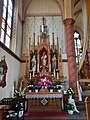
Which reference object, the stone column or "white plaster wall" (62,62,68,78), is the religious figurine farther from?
the stone column

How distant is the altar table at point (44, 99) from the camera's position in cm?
679

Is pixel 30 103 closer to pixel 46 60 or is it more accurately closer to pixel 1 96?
pixel 1 96

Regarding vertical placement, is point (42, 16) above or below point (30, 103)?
above

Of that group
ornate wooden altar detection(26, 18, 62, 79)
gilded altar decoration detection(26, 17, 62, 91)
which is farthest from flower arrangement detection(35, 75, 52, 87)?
ornate wooden altar detection(26, 18, 62, 79)

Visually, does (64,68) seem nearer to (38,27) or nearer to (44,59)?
(44,59)

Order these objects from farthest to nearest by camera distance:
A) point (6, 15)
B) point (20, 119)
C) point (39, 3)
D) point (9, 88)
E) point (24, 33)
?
point (39, 3) → point (24, 33) → point (6, 15) → point (9, 88) → point (20, 119)

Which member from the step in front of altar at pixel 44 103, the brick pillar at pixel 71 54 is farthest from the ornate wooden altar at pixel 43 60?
the step in front of altar at pixel 44 103

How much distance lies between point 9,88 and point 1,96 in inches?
43.2

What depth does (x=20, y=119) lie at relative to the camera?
5176 mm

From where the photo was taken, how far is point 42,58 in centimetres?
881

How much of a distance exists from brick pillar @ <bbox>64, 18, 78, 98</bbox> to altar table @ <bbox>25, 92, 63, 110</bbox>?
1.90 meters

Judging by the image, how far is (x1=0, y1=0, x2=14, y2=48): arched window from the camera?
23.8ft

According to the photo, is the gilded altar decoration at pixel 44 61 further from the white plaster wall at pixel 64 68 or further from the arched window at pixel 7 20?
the arched window at pixel 7 20

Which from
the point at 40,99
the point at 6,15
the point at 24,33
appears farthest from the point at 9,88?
the point at 24,33
